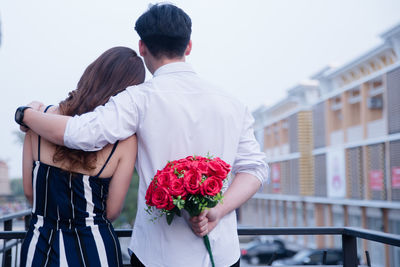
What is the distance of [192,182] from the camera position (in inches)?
58.0

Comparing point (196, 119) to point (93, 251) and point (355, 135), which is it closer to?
point (93, 251)

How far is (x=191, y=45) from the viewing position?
69.1 inches

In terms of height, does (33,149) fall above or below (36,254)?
above

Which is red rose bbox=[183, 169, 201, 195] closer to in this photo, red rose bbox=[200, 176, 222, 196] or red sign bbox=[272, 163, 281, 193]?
red rose bbox=[200, 176, 222, 196]

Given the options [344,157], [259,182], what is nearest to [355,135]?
[344,157]

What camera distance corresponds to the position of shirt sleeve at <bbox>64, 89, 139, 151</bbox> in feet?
5.01

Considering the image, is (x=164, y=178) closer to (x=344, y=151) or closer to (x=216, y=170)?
(x=216, y=170)

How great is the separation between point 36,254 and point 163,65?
82cm

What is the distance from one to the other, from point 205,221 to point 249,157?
36cm

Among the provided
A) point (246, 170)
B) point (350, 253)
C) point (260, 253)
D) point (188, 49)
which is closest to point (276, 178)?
point (260, 253)

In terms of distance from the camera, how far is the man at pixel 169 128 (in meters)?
1.56

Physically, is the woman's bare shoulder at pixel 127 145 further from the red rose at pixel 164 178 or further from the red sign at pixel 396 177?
the red sign at pixel 396 177

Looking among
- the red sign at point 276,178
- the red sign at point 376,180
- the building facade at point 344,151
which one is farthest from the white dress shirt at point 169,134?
the red sign at point 276,178

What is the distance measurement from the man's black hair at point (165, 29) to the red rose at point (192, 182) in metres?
0.49
